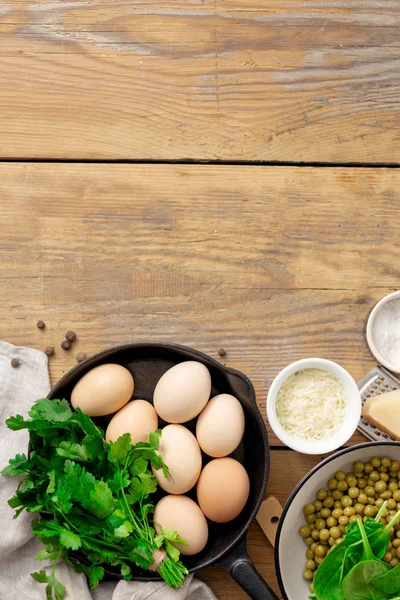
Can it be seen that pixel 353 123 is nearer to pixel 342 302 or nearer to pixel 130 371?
pixel 342 302

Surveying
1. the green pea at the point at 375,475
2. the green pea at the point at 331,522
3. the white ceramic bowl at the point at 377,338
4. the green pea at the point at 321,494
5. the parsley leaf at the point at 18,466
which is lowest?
the green pea at the point at 331,522

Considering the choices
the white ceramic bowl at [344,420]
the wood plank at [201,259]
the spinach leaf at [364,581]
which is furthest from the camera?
the wood plank at [201,259]

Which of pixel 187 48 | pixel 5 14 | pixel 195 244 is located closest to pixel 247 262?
pixel 195 244

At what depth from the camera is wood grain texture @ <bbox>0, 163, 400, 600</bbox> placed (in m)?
1.11

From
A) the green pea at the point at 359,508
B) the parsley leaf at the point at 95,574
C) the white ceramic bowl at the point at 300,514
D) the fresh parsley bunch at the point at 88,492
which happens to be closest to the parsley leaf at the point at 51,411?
the fresh parsley bunch at the point at 88,492

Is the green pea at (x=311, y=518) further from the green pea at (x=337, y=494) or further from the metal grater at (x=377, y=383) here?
the metal grater at (x=377, y=383)

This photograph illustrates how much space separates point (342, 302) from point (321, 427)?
212 mm

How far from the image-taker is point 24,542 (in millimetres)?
1021

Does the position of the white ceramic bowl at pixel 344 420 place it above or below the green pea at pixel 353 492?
above

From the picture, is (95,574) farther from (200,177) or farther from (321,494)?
(200,177)

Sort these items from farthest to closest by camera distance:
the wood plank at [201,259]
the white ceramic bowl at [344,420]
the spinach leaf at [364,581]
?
the wood plank at [201,259] < the white ceramic bowl at [344,420] < the spinach leaf at [364,581]

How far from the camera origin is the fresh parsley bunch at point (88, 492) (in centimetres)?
93

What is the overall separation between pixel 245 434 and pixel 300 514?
5.8 inches

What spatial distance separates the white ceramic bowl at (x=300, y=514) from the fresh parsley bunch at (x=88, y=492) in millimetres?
148
